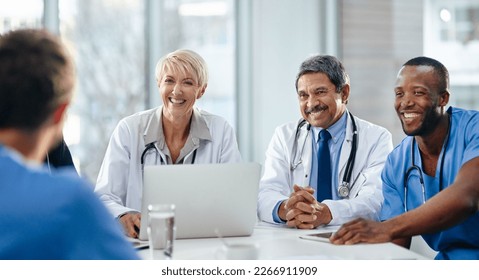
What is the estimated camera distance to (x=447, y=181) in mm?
2359

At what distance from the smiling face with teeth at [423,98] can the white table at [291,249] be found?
0.59 meters

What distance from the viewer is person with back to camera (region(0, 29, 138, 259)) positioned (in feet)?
3.50

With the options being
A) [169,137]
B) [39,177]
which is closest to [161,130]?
[169,137]

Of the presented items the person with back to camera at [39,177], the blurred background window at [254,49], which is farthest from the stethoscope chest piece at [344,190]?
the blurred background window at [254,49]

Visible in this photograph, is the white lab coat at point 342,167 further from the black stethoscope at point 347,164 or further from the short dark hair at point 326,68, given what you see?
the short dark hair at point 326,68

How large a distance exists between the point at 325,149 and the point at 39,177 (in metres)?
1.95

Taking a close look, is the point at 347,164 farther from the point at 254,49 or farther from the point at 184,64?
the point at 254,49

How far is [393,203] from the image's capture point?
8.11ft

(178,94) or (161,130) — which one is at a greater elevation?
(178,94)

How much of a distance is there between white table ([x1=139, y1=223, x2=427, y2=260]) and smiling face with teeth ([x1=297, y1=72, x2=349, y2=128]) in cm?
86

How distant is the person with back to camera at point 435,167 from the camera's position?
2.17 meters

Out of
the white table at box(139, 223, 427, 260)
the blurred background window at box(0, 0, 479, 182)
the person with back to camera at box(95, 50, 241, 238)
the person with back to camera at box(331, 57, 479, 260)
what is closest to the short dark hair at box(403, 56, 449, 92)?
the person with back to camera at box(331, 57, 479, 260)
